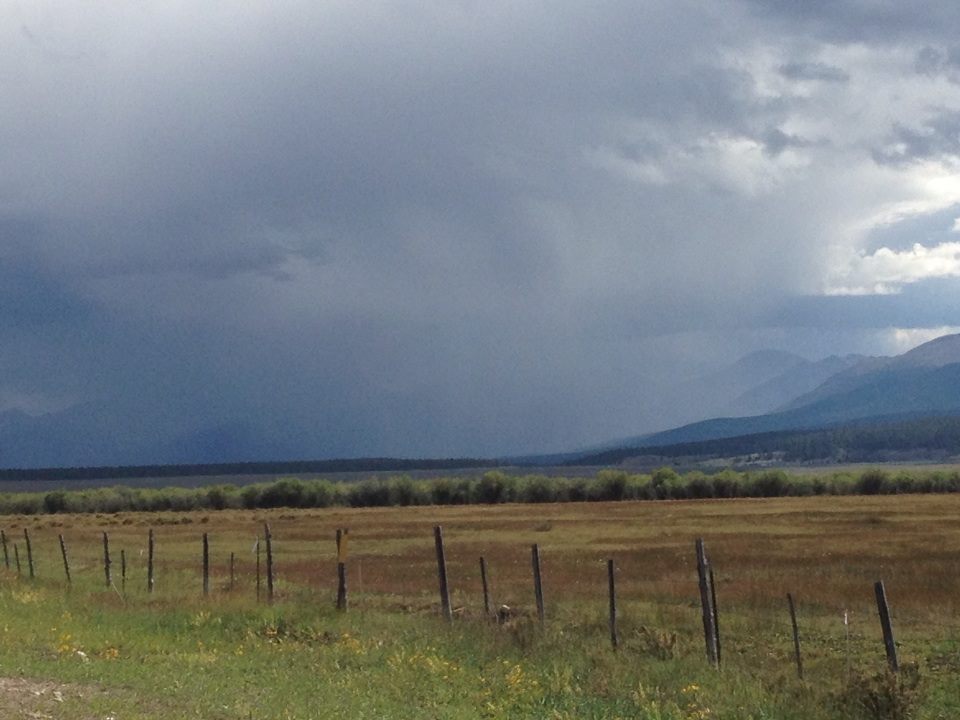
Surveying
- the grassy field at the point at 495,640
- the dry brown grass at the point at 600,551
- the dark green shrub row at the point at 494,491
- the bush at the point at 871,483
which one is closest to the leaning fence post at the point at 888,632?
the grassy field at the point at 495,640

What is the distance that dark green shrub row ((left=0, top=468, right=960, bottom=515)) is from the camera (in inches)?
4547

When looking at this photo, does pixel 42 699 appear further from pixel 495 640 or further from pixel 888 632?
pixel 888 632

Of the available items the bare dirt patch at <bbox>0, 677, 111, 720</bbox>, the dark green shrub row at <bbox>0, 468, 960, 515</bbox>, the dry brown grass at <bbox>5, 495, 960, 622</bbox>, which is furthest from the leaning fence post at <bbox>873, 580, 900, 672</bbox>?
the dark green shrub row at <bbox>0, 468, 960, 515</bbox>

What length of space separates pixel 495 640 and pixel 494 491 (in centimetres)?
10578

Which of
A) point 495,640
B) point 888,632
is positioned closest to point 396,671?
point 495,640

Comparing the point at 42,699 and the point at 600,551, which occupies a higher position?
the point at 42,699

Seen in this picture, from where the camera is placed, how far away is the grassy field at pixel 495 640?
14.5 meters

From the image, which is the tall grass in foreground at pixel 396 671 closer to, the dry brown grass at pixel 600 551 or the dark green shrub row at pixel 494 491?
the dry brown grass at pixel 600 551

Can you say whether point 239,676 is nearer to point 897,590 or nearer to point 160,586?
point 160,586

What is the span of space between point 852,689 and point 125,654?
12.7 m

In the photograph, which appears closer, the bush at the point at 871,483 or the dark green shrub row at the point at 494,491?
the bush at the point at 871,483

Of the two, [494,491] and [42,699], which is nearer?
[42,699]

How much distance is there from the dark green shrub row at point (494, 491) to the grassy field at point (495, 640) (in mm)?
67529

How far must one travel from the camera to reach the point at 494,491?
125m
